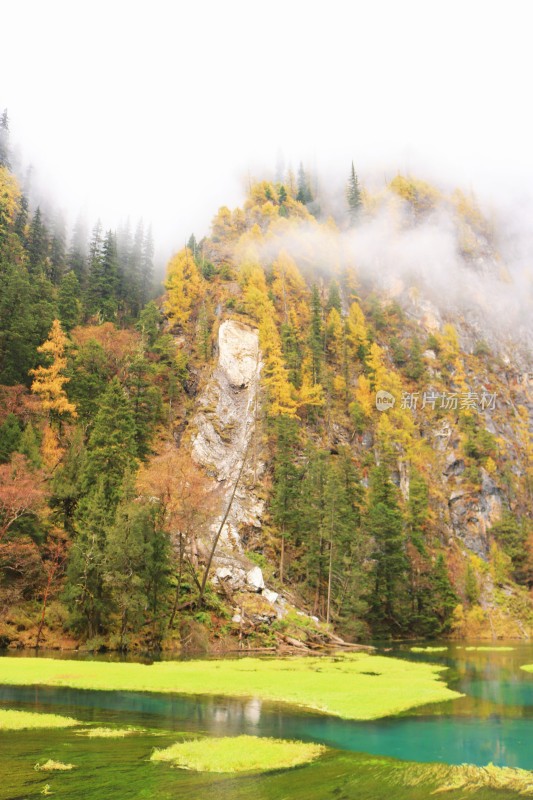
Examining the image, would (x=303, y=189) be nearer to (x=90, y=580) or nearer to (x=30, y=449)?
(x=30, y=449)

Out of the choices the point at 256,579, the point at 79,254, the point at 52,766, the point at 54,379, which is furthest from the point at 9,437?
the point at 79,254

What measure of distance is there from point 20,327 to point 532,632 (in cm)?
7645

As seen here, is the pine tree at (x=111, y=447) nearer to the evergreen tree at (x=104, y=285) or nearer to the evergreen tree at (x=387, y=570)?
the evergreen tree at (x=104, y=285)

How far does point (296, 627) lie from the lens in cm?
4925

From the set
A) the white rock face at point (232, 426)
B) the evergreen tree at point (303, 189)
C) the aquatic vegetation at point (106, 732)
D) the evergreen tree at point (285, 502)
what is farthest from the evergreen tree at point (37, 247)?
the aquatic vegetation at point (106, 732)

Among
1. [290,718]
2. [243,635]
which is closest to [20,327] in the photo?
[243,635]

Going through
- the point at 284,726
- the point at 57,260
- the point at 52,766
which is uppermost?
the point at 57,260

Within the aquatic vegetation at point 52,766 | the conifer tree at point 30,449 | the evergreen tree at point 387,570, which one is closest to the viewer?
the aquatic vegetation at point 52,766

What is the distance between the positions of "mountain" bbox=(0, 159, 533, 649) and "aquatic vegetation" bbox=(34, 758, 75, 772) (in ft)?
92.6

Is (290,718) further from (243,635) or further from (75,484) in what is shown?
(75,484)

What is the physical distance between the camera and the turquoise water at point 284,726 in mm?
14289

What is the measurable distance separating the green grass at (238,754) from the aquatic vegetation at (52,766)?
2.17m

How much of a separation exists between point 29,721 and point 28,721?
31 millimetres

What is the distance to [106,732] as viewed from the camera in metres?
16.4
